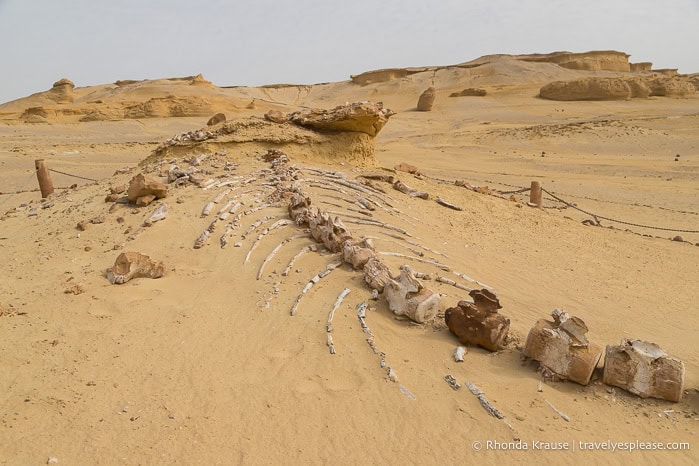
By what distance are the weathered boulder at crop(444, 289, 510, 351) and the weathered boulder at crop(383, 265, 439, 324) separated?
0.20 meters

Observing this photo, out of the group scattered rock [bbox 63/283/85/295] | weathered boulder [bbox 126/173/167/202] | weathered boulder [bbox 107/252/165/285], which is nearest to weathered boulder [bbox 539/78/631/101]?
weathered boulder [bbox 126/173/167/202]

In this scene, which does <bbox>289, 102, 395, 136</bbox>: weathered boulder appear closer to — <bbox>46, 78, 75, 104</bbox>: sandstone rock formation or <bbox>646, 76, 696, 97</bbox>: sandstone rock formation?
<bbox>646, 76, 696, 97</bbox>: sandstone rock formation

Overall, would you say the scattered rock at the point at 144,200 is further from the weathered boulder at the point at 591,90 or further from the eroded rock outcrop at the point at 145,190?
the weathered boulder at the point at 591,90

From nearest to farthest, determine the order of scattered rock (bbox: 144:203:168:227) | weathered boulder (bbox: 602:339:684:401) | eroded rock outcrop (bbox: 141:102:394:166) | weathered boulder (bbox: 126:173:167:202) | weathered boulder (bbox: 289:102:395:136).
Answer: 1. weathered boulder (bbox: 602:339:684:401)
2. scattered rock (bbox: 144:203:168:227)
3. weathered boulder (bbox: 126:173:167:202)
4. eroded rock outcrop (bbox: 141:102:394:166)
5. weathered boulder (bbox: 289:102:395:136)

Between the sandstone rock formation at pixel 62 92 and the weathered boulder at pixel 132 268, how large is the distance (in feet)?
110

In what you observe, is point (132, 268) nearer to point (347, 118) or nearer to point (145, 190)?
point (145, 190)

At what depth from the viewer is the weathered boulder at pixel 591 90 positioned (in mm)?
29156

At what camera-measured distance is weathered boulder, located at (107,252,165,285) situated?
4.74m

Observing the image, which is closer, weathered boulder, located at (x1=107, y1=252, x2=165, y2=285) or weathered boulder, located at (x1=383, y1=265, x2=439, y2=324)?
weathered boulder, located at (x1=383, y1=265, x2=439, y2=324)

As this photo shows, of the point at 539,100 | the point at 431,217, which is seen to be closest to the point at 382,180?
the point at 431,217

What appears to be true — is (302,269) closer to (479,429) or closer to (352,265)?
(352,265)

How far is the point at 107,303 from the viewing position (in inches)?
173

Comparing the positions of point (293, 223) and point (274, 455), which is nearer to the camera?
point (274, 455)

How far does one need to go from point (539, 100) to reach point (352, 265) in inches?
1209
